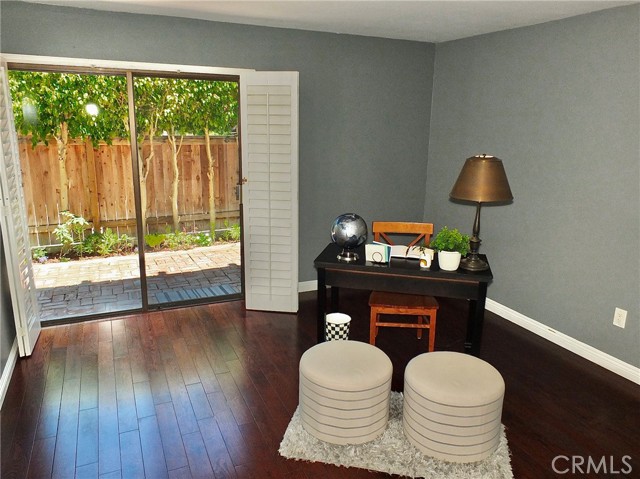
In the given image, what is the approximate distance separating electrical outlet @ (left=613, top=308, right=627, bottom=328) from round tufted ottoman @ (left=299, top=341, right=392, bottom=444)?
1751 millimetres

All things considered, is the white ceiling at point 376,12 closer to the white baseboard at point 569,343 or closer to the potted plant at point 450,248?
the potted plant at point 450,248

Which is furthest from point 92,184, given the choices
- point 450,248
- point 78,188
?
point 450,248

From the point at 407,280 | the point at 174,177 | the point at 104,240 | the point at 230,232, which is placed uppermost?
the point at 174,177

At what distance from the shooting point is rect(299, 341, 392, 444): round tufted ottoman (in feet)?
7.34

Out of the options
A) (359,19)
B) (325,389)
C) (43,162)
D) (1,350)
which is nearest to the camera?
(325,389)

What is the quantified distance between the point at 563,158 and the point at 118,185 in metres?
4.24

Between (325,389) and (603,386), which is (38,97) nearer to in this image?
(325,389)

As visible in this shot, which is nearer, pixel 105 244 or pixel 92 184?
pixel 92 184

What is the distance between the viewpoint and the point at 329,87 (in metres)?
4.21

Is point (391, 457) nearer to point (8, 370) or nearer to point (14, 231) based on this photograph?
point (8, 370)

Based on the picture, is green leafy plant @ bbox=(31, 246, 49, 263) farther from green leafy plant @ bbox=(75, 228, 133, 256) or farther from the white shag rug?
the white shag rug

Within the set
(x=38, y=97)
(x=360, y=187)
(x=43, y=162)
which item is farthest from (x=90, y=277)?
(x=360, y=187)

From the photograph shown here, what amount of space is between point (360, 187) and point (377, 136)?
512mm

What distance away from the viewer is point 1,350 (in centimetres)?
282
